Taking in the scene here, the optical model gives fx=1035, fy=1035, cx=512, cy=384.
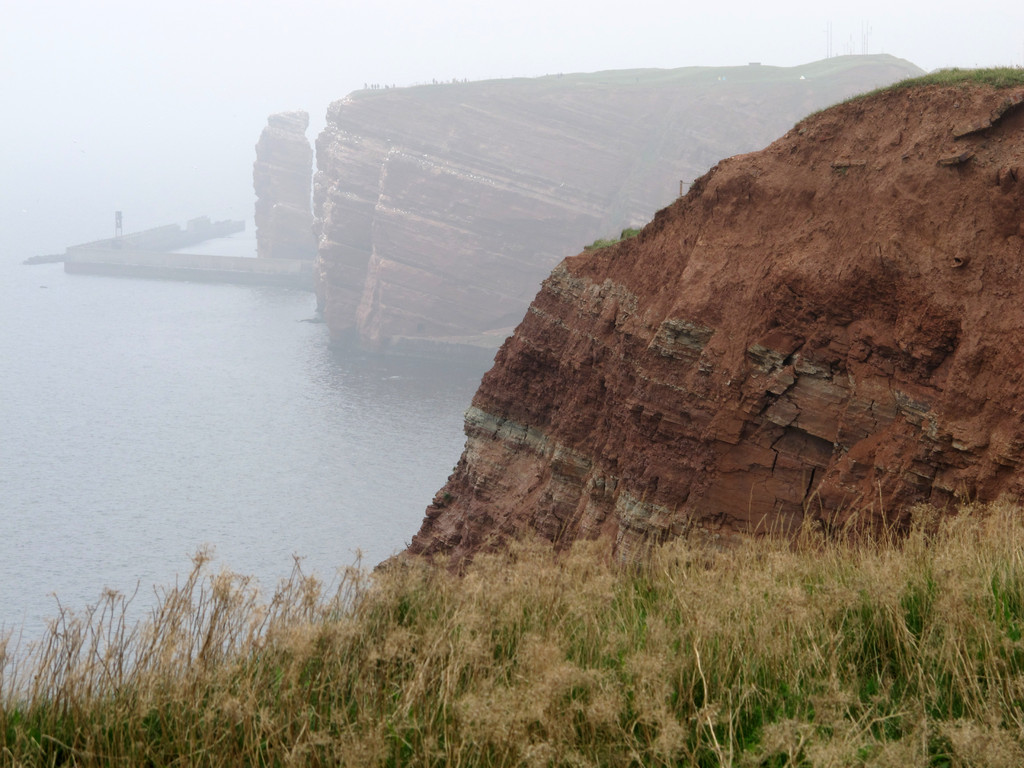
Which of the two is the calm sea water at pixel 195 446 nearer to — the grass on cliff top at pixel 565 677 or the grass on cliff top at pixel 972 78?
the grass on cliff top at pixel 972 78

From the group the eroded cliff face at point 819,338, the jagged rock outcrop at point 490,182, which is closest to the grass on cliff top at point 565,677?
the eroded cliff face at point 819,338

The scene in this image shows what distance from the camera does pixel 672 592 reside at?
32.0 ft

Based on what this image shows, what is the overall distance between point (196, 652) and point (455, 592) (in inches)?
91.9

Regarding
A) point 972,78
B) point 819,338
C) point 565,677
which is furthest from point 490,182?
point 565,677

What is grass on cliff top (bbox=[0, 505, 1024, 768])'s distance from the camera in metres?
6.64

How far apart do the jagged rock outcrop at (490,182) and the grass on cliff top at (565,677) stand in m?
138

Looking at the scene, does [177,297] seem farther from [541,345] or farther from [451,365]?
[541,345]

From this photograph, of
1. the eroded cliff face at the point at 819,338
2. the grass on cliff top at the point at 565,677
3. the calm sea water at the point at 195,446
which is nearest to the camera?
the grass on cliff top at the point at 565,677

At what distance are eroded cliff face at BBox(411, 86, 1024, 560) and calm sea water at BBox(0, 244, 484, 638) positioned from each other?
30.8m

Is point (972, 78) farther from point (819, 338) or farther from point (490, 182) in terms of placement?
point (490, 182)

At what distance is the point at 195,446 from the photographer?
10631 centimetres

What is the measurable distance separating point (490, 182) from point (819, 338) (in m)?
144

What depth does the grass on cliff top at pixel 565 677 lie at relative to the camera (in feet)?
21.8

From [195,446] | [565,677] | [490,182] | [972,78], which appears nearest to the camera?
[565,677]
